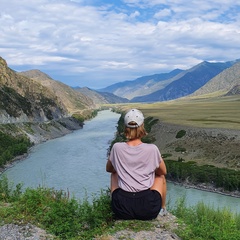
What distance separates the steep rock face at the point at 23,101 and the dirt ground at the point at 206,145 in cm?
6007

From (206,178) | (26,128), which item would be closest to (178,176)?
(206,178)

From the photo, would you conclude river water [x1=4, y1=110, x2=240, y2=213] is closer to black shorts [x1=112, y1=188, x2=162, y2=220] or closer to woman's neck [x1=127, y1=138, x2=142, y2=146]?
black shorts [x1=112, y1=188, x2=162, y2=220]

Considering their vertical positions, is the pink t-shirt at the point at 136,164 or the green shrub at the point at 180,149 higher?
the pink t-shirt at the point at 136,164

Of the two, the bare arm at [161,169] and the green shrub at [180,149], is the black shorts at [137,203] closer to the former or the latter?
the bare arm at [161,169]

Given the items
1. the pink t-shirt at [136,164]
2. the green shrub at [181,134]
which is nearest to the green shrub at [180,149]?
the green shrub at [181,134]

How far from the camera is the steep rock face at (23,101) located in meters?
124

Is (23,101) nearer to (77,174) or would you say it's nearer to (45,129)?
(45,129)

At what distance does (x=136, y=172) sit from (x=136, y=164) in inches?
8.5

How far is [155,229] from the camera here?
9484 millimetres

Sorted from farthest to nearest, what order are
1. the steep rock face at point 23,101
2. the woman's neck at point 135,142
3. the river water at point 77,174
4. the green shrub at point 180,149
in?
the steep rock face at point 23,101 < the green shrub at point 180,149 < the river water at point 77,174 < the woman's neck at point 135,142

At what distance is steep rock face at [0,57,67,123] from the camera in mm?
123500

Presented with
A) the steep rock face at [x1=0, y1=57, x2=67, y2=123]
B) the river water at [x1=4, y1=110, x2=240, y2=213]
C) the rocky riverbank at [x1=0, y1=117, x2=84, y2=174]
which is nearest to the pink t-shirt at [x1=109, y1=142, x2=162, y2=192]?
the river water at [x1=4, y1=110, x2=240, y2=213]

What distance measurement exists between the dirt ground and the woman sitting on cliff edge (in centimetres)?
5149

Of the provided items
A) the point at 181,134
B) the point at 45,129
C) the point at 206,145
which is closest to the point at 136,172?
the point at 206,145
